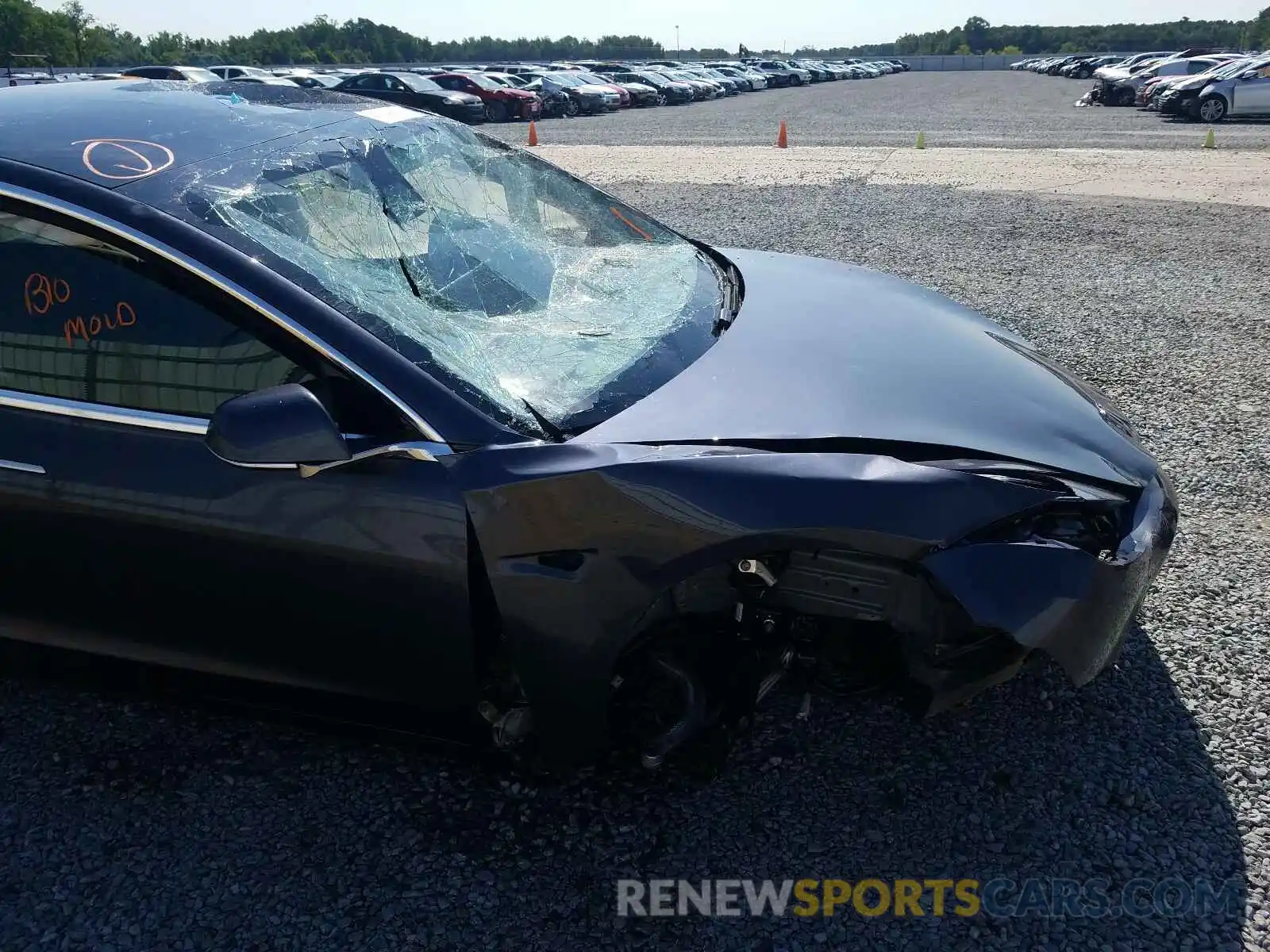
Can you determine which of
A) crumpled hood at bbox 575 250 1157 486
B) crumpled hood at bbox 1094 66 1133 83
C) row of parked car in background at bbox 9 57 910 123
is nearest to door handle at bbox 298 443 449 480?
crumpled hood at bbox 575 250 1157 486

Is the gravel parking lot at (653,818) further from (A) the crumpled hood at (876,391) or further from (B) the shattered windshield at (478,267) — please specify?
(B) the shattered windshield at (478,267)

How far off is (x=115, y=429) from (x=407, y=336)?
2.27 ft

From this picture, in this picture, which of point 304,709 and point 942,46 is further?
point 942,46

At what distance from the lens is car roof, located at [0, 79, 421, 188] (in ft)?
7.30

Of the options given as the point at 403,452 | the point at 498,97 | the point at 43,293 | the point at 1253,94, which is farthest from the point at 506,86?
the point at 403,452

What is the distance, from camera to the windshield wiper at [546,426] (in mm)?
2031

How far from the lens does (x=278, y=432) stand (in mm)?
1854

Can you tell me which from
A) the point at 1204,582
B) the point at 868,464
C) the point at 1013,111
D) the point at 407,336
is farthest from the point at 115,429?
the point at 1013,111

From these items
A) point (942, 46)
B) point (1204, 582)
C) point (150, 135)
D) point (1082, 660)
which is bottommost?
point (1204, 582)

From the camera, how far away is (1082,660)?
208 cm

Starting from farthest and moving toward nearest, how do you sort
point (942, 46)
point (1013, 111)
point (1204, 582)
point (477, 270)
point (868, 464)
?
point (942, 46)
point (1013, 111)
point (1204, 582)
point (477, 270)
point (868, 464)

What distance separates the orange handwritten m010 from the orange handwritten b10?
62 mm

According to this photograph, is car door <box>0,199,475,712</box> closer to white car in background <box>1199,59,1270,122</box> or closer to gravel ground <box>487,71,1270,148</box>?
gravel ground <box>487,71,1270,148</box>

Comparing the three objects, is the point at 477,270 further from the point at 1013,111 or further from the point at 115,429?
the point at 1013,111
